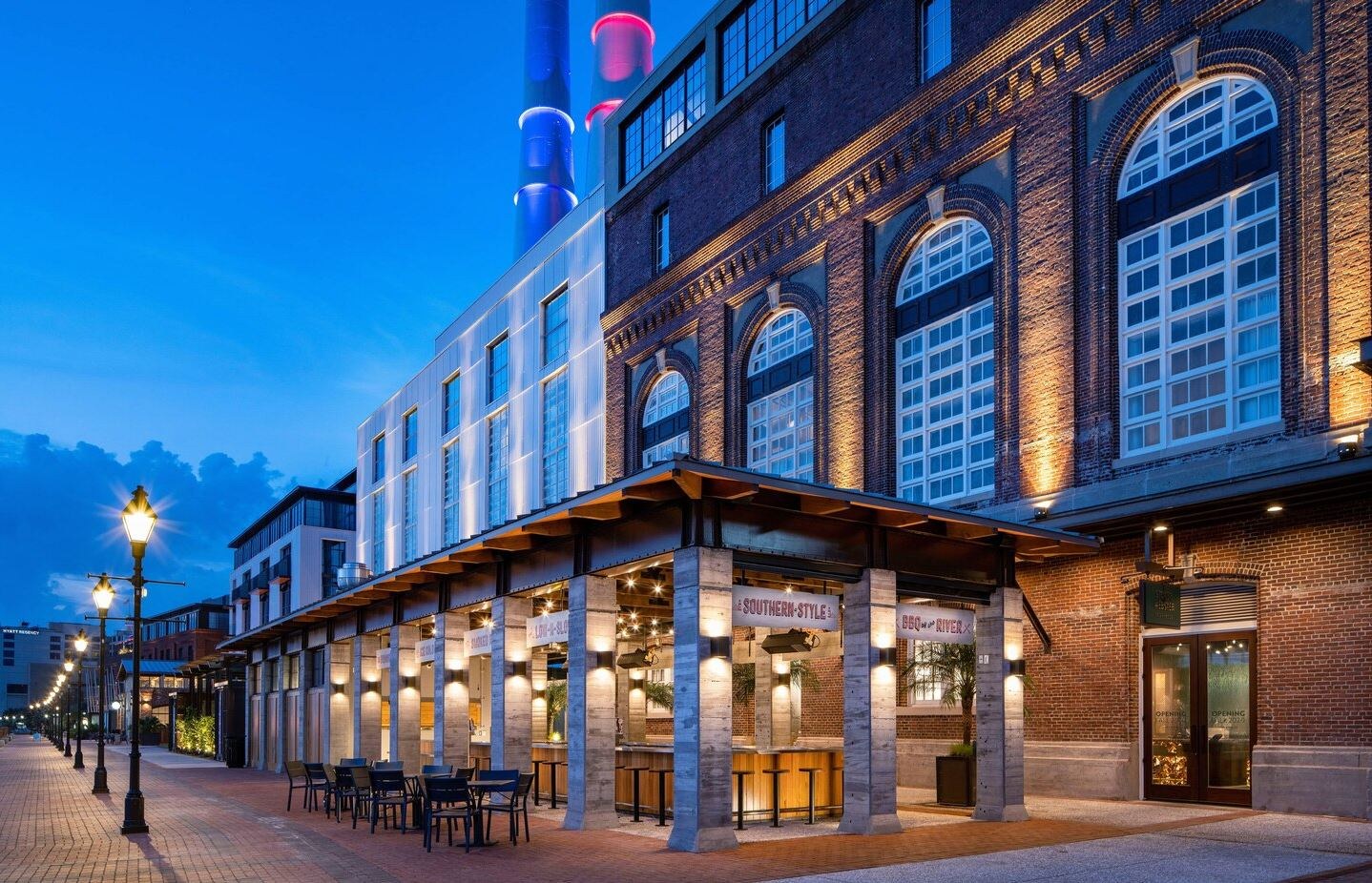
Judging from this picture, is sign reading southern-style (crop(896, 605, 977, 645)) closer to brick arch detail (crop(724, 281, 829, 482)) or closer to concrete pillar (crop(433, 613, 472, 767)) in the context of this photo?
brick arch detail (crop(724, 281, 829, 482))

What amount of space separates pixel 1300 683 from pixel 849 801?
286 inches

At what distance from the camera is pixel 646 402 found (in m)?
38.7

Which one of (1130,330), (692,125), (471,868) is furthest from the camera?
(692,125)

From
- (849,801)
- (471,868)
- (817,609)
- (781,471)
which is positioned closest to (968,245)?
(781,471)

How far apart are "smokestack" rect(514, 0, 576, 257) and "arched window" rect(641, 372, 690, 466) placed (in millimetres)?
114367

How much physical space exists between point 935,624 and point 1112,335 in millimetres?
6763

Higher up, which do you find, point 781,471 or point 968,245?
point 968,245

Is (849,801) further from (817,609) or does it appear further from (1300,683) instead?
(1300,683)

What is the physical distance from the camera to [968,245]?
1025 inches

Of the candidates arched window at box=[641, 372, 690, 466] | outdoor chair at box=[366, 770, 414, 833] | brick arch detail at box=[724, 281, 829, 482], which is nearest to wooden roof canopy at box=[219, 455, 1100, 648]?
outdoor chair at box=[366, 770, 414, 833]

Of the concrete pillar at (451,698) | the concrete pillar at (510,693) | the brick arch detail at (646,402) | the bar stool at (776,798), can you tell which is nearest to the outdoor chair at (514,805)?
the concrete pillar at (510,693)

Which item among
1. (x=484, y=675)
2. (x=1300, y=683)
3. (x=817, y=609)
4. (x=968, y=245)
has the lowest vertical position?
(x=484, y=675)

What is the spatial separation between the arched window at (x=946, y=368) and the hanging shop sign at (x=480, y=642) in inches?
382

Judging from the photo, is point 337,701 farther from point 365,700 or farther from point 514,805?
point 514,805
